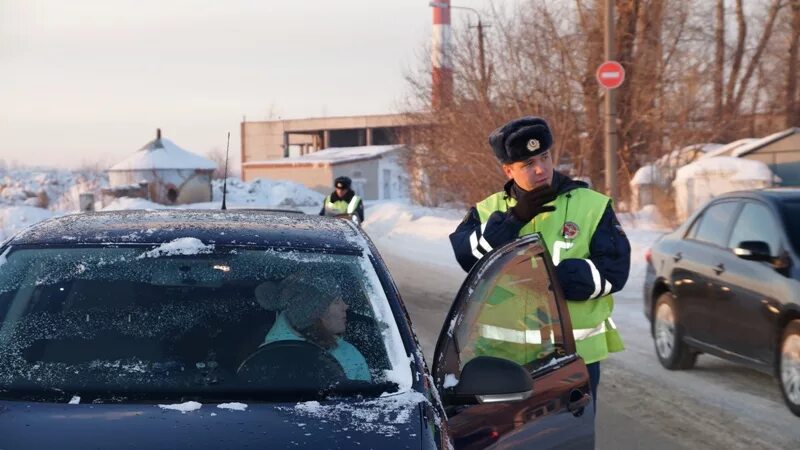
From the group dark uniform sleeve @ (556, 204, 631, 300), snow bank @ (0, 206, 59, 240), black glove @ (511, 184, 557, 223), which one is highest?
black glove @ (511, 184, 557, 223)

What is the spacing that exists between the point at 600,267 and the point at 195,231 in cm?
160

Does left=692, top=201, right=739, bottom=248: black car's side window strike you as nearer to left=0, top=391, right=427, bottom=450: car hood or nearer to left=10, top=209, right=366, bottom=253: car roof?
left=10, top=209, right=366, bottom=253: car roof

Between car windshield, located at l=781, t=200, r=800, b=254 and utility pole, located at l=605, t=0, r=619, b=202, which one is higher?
utility pole, located at l=605, t=0, r=619, b=202

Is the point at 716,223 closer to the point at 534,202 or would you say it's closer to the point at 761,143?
the point at 534,202

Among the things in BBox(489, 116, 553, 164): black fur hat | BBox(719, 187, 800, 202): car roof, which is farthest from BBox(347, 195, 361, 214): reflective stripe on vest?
BBox(489, 116, 553, 164): black fur hat

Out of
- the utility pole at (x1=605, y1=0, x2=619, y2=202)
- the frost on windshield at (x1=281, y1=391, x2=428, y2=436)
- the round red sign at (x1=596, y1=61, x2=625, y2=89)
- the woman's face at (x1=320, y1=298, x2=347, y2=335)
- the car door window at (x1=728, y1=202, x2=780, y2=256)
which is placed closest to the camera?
the frost on windshield at (x1=281, y1=391, x2=428, y2=436)

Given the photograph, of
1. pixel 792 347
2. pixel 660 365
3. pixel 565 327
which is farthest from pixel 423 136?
pixel 565 327

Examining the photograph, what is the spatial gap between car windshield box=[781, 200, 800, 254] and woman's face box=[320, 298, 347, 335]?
4.80 meters

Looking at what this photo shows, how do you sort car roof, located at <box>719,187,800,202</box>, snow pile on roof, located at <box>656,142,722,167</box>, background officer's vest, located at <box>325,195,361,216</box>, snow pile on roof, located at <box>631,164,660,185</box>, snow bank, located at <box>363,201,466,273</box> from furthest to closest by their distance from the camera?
snow pile on roof, located at <box>656,142,722,167</box> → snow pile on roof, located at <box>631,164,660,185</box> → snow bank, located at <box>363,201,466,273</box> → background officer's vest, located at <box>325,195,361,216</box> → car roof, located at <box>719,187,800,202</box>

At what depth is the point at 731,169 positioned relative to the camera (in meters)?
21.3

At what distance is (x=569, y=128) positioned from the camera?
89.1 feet

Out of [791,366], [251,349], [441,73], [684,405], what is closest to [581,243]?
[251,349]

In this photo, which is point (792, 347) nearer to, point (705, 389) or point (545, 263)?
point (705, 389)

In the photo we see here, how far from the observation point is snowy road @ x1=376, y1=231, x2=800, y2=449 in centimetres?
667
